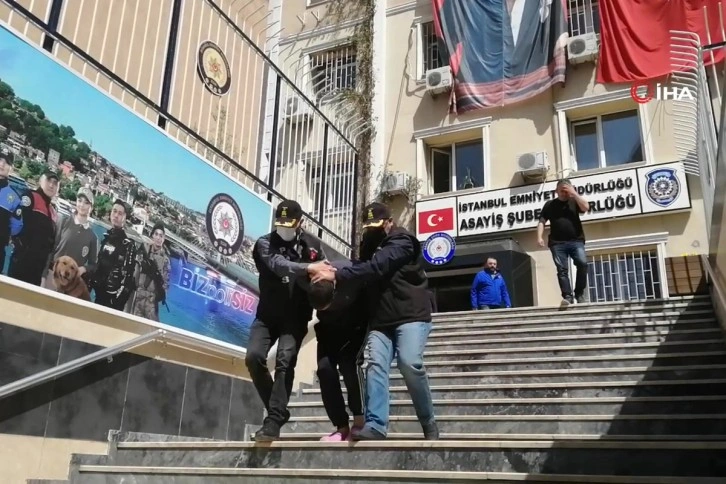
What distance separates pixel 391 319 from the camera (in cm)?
413

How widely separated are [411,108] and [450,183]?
1928 mm

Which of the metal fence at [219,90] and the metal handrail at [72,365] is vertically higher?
the metal fence at [219,90]

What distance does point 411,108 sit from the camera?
46.4 feet

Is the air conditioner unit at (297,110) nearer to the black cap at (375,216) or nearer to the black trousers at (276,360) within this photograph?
the black cap at (375,216)

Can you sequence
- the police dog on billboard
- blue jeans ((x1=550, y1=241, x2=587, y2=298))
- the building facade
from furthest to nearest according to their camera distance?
the building facade → blue jeans ((x1=550, y1=241, x2=587, y2=298)) → the police dog on billboard

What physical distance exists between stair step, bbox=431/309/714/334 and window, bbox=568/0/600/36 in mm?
7213

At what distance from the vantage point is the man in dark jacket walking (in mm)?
4016

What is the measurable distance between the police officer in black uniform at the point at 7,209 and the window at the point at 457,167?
9.68 metres

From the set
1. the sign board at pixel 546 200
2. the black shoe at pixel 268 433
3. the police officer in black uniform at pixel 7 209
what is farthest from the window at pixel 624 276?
the police officer in black uniform at pixel 7 209

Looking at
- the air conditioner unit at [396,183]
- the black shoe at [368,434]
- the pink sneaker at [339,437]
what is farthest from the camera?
the air conditioner unit at [396,183]

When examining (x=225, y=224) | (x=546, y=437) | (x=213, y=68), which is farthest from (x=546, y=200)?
(x=546, y=437)

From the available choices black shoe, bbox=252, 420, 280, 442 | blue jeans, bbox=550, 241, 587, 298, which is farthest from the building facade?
black shoe, bbox=252, 420, 280, 442

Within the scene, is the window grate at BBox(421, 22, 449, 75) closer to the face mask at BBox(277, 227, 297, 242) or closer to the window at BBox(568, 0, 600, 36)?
the window at BBox(568, 0, 600, 36)

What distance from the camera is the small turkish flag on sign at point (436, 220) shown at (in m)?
12.8
